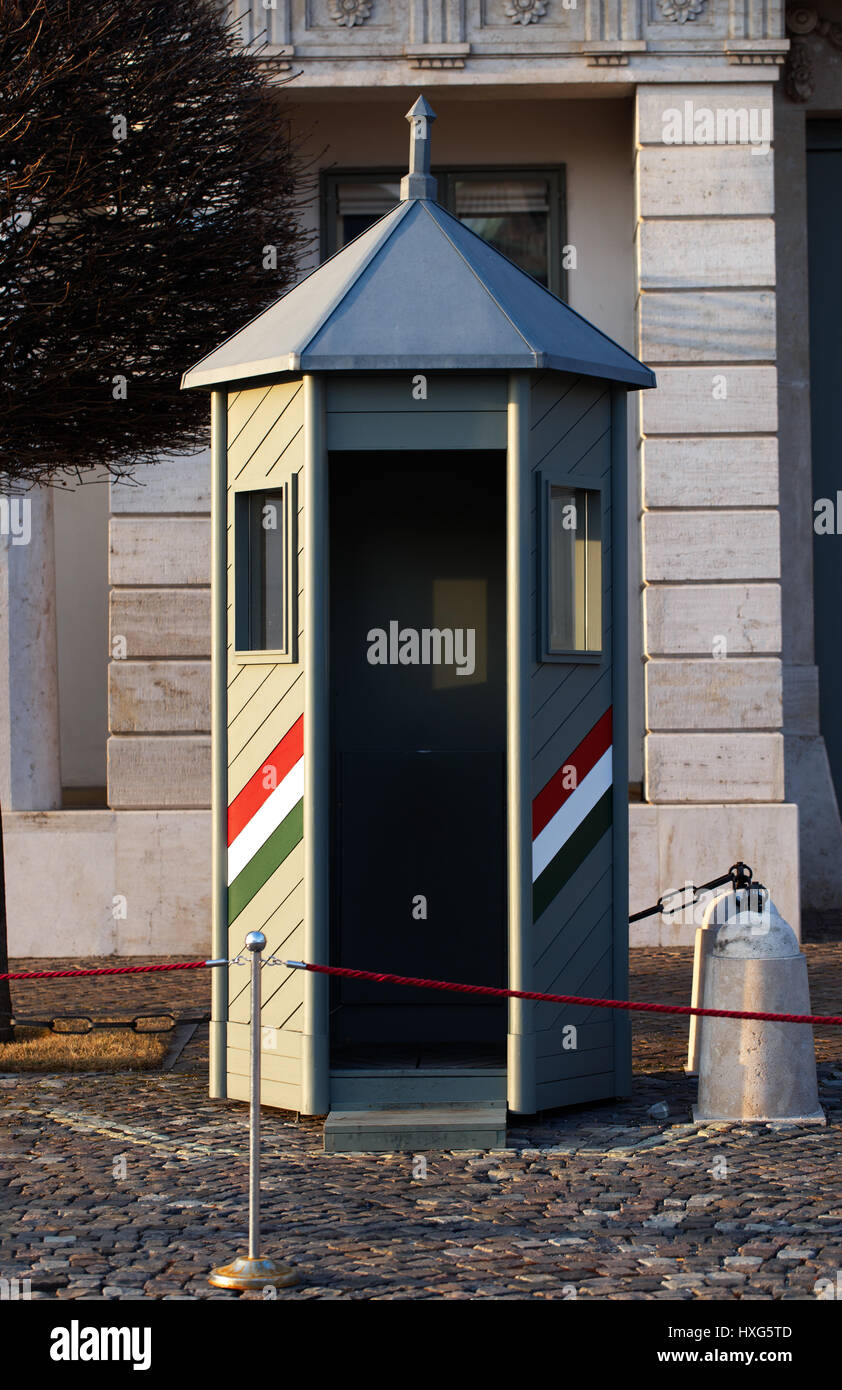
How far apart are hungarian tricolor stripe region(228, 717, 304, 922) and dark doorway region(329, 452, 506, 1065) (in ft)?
2.11

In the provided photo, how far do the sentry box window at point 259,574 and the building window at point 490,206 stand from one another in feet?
20.4

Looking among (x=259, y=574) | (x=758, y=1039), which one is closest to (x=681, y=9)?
(x=259, y=574)

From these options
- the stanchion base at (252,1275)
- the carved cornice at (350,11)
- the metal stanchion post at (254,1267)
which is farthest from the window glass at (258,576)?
the carved cornice at (350,11)

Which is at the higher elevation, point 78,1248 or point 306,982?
point 306,982

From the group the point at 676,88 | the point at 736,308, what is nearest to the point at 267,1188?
the point at 736,308

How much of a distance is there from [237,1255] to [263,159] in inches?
210

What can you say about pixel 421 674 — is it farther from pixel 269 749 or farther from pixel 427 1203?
pixel 427 1203

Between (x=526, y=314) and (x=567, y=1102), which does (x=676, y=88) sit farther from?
(x=567, y=1102)

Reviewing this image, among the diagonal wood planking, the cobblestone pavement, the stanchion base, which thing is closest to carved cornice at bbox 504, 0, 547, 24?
the diagonal wood planking

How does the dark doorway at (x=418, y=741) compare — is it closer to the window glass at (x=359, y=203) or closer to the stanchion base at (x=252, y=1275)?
the stanchion base at (x=252, y=1275)

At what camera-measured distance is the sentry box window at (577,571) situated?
6418mm

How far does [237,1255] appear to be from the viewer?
4555 millimetres

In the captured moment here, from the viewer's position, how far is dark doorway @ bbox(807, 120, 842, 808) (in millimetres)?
12836

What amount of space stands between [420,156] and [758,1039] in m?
3.73
